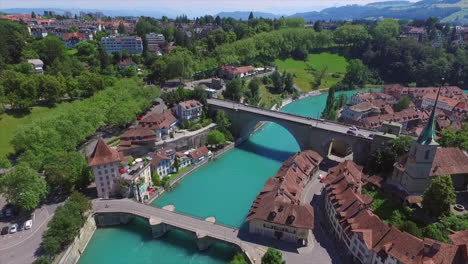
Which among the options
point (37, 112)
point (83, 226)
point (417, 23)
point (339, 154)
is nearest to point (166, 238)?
point (83, 226)

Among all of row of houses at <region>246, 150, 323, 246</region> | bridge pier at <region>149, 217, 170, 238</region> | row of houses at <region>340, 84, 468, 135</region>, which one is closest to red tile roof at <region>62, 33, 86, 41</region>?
row of houses at <region>340, 84, 468, 135</region>

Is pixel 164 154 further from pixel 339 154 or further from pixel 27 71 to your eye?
pixel 27 71

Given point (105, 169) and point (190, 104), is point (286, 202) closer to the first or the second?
point (105, 169)

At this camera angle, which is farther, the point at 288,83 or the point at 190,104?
the point at 288,83

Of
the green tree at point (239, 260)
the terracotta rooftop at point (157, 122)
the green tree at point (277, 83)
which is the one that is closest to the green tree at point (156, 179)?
the terracotta rooftop at point (157, 122)

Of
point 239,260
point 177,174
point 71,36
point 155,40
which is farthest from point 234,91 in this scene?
point 71,36
